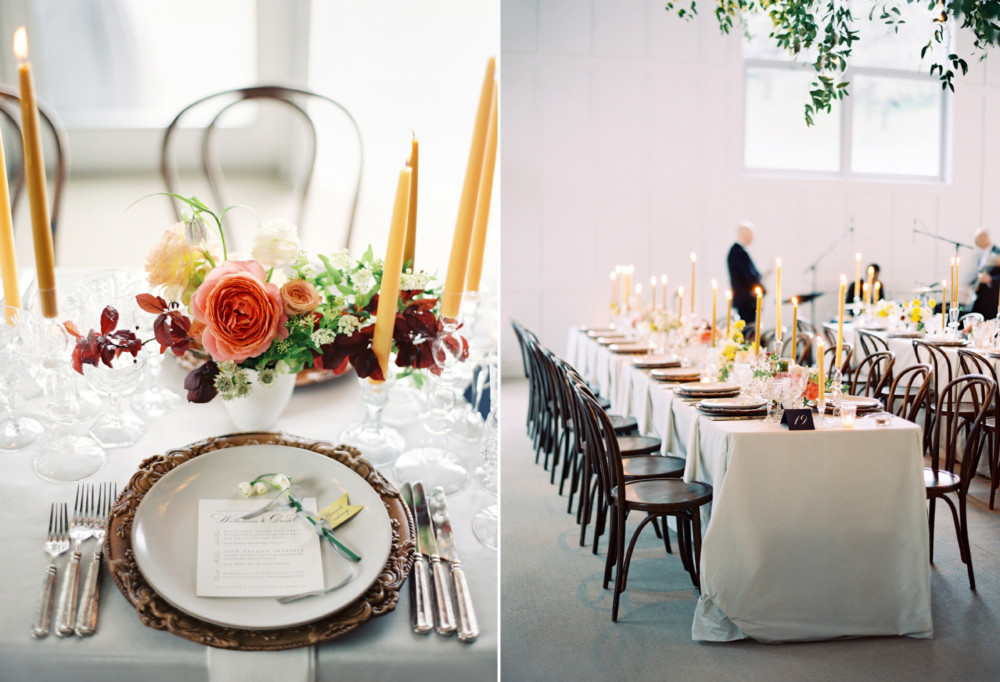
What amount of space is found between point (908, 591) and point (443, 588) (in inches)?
89.2

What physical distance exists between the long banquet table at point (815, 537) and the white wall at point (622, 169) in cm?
592

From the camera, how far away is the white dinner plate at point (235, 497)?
0.84 metres

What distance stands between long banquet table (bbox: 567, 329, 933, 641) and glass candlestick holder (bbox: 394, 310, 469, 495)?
142 cm

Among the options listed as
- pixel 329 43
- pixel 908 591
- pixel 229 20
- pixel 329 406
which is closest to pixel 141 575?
pixel 329 406

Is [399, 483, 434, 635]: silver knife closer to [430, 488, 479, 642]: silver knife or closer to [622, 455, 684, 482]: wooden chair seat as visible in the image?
[430, 488, 479, 642]: silver knife

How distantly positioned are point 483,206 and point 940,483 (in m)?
2.53

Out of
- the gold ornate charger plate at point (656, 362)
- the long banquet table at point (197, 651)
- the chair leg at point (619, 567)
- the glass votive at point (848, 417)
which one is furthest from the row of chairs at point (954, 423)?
the long banquet table at point (197, 651)

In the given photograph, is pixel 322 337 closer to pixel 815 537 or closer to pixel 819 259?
pixel 815 537

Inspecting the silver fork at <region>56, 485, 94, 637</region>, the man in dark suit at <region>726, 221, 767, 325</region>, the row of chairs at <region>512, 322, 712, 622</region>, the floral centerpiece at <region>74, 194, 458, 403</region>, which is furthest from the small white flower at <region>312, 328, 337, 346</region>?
the man in dark suit at <region>726, 221, 767, 325</region>

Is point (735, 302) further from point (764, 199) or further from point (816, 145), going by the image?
point (816, 145)

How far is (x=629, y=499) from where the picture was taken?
8.89 feet

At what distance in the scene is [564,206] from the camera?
8.54 m

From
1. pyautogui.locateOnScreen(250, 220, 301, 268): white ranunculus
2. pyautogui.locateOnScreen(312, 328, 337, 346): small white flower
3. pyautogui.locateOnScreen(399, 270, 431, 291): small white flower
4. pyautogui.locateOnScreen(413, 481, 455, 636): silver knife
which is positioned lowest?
pyautogui.locateOnScreen(413, 481, 455, 636): silver knife

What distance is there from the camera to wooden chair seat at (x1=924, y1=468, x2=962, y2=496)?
2.83 meters
